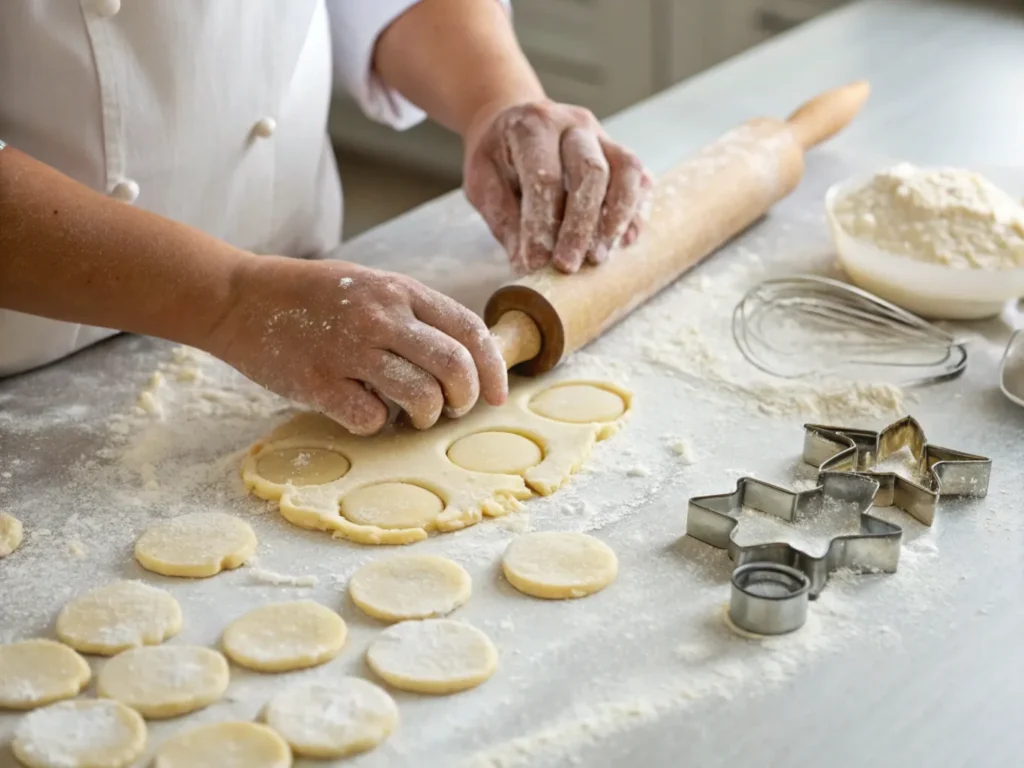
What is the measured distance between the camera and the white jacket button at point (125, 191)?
130 cm

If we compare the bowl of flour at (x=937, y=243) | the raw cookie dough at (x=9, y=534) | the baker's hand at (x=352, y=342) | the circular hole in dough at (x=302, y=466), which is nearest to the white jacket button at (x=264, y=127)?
the baker's hand at (x=352, y=342)

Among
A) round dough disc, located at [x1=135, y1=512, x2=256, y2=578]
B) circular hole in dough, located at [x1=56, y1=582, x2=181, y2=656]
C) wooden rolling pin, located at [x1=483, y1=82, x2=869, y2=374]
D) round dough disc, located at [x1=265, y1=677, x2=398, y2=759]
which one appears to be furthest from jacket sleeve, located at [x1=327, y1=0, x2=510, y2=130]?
round dough disc, located at [x1=265, y1=677, x2=398, y2=759]

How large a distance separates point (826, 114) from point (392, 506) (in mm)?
1003

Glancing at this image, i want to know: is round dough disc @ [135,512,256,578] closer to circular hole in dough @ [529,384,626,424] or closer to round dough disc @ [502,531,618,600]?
round dough disc @ [502,531,618,600]

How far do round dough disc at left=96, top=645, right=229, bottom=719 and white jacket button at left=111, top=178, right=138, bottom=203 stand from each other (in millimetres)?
556

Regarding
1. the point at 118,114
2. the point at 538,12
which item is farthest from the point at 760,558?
the point at 538,12

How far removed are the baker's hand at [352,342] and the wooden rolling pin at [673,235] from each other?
0.12 metres

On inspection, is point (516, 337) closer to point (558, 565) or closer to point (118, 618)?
point (558, 565)

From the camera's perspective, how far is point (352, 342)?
3.78 feet

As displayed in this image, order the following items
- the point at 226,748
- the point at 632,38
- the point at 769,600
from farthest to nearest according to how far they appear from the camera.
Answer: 1. the point at 632,38
2. the point at 769,600
3. the point at 226,748

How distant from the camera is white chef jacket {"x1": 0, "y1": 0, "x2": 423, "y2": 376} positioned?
4.01 ft

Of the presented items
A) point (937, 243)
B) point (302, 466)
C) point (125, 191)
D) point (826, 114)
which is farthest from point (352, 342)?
point (826, 114)

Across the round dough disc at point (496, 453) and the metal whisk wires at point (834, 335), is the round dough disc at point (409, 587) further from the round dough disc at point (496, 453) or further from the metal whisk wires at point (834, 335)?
the metal whisk wires at point (834, 335)

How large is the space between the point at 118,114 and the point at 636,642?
0.75 metres
